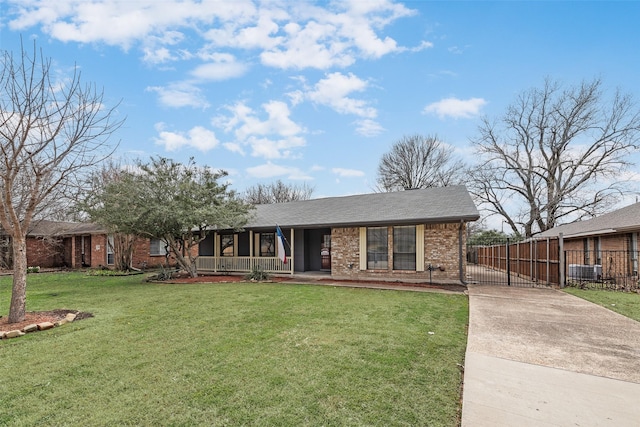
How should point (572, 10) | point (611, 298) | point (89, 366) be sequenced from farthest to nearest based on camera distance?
1. point (572, 10)
2. point (611, 298)
3. point (89, 366)

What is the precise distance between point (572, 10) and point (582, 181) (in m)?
19.2

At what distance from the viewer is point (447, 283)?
11.9 m

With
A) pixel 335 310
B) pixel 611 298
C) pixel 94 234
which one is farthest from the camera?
pixel 94 234

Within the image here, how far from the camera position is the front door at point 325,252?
52.8 ft

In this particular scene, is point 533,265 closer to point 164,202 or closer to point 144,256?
point 164,202

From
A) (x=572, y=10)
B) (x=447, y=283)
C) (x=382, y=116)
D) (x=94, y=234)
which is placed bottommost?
(x=447, y=283)

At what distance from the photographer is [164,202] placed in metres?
12.2

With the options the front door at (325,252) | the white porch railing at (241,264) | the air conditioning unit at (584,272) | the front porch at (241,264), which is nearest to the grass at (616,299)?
the air conditioning unit at (584,272)

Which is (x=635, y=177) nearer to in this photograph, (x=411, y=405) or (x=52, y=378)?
(x=411, y=405)

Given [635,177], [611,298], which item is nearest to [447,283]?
[611,298]

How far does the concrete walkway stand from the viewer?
9.82 ft

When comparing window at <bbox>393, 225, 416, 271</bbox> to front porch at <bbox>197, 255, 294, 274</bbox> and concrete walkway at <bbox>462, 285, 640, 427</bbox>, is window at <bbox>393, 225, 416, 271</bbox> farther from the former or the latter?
concrete walkway at <bbox>462, 285, 640, 427</bbox>

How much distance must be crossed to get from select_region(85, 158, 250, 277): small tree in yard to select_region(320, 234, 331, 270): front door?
178 inches

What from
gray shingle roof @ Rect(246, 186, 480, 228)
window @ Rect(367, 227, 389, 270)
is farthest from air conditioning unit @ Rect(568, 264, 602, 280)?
window @ Rect(367, 227, 389, 270)
